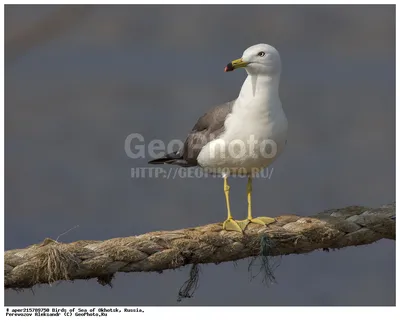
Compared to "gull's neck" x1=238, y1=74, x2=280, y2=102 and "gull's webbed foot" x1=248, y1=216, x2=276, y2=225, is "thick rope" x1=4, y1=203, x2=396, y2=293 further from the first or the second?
"gull's neck" x1=238, y1=74, x2=280, y2=102

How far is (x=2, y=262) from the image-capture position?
3.81 metres

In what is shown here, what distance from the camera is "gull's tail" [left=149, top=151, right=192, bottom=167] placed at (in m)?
5.10

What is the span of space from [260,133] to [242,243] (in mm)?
625

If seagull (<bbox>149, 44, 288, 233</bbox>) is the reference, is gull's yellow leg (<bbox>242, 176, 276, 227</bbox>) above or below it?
below

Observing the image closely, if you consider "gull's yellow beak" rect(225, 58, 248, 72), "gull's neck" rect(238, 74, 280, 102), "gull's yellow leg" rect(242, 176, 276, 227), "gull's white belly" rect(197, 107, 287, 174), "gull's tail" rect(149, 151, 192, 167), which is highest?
"gull's yellow beak" rect(225, 58, 248, 72)

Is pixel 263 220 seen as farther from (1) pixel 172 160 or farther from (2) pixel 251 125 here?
(1) pixel 172 160

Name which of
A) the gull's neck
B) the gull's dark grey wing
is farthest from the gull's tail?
the gull's neck

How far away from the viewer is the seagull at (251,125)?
4.54m

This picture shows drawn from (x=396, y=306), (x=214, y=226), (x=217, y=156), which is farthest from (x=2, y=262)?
(x=396, y=306)

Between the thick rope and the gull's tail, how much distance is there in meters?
0.86

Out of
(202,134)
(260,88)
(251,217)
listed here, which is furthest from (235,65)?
(251,217)

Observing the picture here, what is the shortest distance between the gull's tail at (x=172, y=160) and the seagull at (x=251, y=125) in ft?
1.06

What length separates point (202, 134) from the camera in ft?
15.9

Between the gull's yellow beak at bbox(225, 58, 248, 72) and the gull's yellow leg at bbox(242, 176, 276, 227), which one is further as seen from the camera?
the gull's yellow beak at bbox(225, 58, 248, 72)
